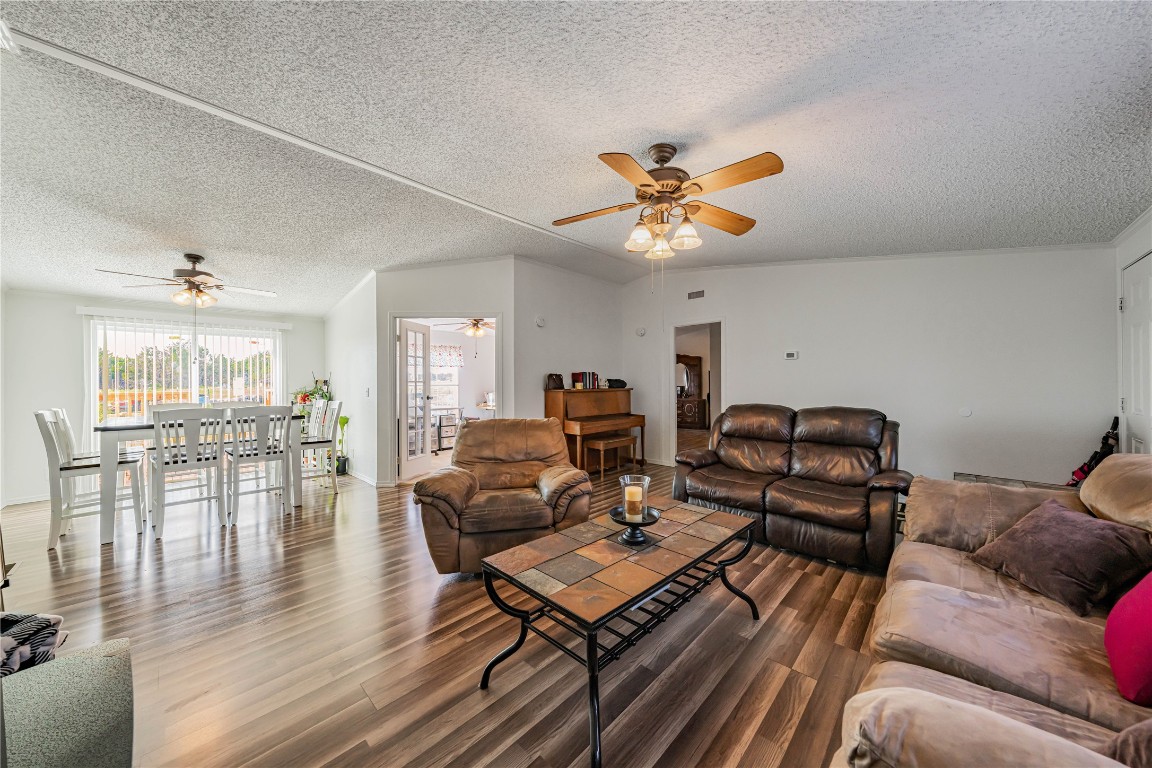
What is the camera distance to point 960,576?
1.70 meters

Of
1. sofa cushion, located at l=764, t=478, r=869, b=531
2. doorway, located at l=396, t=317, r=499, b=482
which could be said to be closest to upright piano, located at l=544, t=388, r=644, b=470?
doorway, located at l=396, t=317, r=499, b=482

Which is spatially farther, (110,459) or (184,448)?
(184,448)

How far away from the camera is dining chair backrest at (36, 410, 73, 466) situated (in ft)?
9.76

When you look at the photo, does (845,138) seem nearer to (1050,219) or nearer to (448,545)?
(1050,219)

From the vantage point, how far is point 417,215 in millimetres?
3402

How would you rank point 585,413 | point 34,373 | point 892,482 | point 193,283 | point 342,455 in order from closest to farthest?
point 892,482, point 193,283, point 34,373, point 585,413, point 342,455

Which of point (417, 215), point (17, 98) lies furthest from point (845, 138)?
point (17, 98)

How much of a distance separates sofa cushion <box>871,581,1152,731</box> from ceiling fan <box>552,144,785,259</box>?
1.87 metres

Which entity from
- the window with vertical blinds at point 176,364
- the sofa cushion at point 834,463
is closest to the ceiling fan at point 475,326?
the window with vertical blinds at point 176,364

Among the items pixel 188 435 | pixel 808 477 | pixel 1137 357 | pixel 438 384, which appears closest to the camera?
pixel 1137 357

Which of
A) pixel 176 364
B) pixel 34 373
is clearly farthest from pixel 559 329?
pixel 34 373

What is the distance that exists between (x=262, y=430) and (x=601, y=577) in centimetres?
373

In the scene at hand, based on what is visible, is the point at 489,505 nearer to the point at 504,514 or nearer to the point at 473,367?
the point at 504,514

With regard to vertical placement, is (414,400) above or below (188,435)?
above
